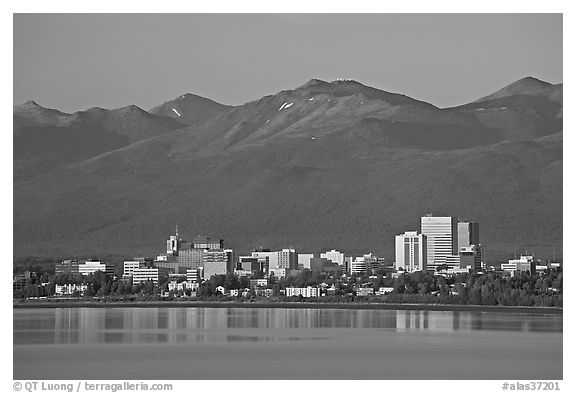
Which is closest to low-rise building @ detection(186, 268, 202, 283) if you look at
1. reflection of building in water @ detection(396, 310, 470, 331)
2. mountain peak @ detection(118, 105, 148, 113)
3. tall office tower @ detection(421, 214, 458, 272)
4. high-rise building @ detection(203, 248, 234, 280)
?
high-rise building @ detection(203, 248, 234, 280)

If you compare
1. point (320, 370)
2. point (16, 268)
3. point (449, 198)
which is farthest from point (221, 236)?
point (320, 370)

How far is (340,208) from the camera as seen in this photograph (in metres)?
81.5

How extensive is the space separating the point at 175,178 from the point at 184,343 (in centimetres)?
6340

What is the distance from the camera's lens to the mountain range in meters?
78.6

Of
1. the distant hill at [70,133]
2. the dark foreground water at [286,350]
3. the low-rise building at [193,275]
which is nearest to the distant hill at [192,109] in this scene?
the distant hill at [70,133]

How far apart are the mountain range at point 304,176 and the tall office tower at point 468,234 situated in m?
0.85

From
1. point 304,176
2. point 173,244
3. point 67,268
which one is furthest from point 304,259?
point 304,176

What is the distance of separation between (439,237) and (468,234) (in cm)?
167

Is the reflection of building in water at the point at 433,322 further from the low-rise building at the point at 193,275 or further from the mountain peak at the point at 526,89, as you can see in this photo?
the mountain peak at the point at 526,89

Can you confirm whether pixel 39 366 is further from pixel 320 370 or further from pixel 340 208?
pixel 340 208

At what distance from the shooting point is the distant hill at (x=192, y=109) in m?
109

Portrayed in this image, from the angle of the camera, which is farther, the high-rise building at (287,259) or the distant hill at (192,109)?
the distant hill at (192,109)

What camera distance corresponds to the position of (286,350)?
2223cm
